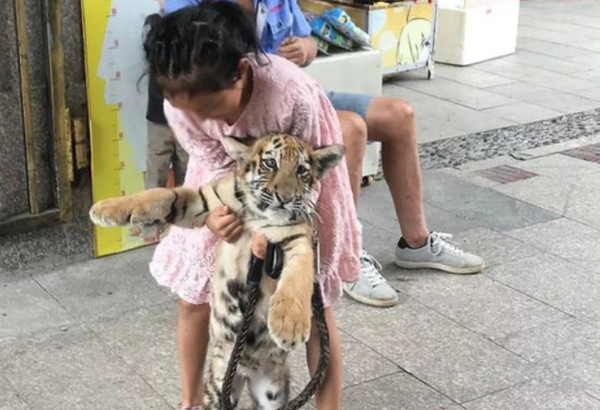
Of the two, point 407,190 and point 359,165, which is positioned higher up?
point 359,165

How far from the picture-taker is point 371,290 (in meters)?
3.98

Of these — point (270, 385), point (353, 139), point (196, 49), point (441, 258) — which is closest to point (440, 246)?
point (441, 258)

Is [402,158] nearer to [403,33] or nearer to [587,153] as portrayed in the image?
[587,153]

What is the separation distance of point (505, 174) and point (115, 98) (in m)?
2.46

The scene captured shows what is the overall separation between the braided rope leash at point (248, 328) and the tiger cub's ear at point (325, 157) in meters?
0.21

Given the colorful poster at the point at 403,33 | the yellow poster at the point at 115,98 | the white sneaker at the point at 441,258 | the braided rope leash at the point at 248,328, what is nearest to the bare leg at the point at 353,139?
the braided rope leash at the point at 248,328

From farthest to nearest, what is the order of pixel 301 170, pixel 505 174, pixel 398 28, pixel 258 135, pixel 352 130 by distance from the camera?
pixel 398 28
pixel 505 174
pixel 352 130
pixel 258 135
pixel 301 170

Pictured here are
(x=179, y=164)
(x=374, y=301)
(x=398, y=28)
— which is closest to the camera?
(x=374, y=301)

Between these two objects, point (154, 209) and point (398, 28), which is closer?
point (154, 209)

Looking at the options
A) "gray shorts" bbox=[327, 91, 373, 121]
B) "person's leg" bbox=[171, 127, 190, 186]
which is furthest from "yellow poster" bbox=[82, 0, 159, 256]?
"gray shorts" bbox=[327, 91, 373, 121]

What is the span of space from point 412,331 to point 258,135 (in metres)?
1.49

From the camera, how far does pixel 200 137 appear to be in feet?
8.58

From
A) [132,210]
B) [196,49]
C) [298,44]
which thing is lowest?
[132,210]

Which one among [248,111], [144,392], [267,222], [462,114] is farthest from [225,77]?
[462,114]
